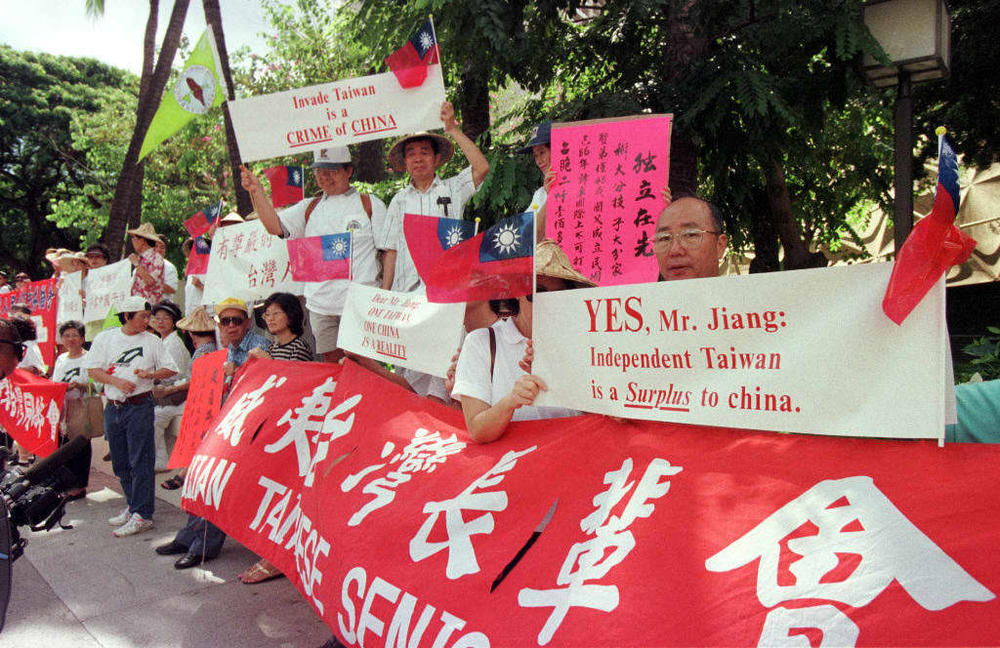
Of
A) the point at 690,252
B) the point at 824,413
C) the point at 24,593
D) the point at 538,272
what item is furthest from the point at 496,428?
the point at 24,593

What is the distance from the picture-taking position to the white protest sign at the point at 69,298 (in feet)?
31.0

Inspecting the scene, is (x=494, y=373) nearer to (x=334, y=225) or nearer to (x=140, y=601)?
(x=334, y=225)

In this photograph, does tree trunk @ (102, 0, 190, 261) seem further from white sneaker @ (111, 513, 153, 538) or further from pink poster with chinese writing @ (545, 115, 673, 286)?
pink poster with chinese writing @ (545, 115, 673, 286)

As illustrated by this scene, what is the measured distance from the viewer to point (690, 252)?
2.82 metres

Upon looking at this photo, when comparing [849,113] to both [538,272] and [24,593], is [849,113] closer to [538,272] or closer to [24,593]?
[538,272]

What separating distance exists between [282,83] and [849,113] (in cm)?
897

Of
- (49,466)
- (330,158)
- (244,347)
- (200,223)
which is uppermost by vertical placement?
(330,158)

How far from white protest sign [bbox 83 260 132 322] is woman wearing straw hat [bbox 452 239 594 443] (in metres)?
6.46

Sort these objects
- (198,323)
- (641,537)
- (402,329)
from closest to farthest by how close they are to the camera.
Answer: (641,537) < (402,329) < (198,323)

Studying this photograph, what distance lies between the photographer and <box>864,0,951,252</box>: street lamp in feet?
14.3

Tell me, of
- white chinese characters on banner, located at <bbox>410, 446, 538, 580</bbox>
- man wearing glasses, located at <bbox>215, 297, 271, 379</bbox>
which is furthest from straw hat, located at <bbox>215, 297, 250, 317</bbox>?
white chinese characters on banner, located at <bbox>410, 446, 538, 580</bbox>

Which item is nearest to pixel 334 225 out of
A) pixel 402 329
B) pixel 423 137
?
pixel 423 137

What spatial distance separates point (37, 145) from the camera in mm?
26188

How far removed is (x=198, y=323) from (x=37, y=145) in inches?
962
